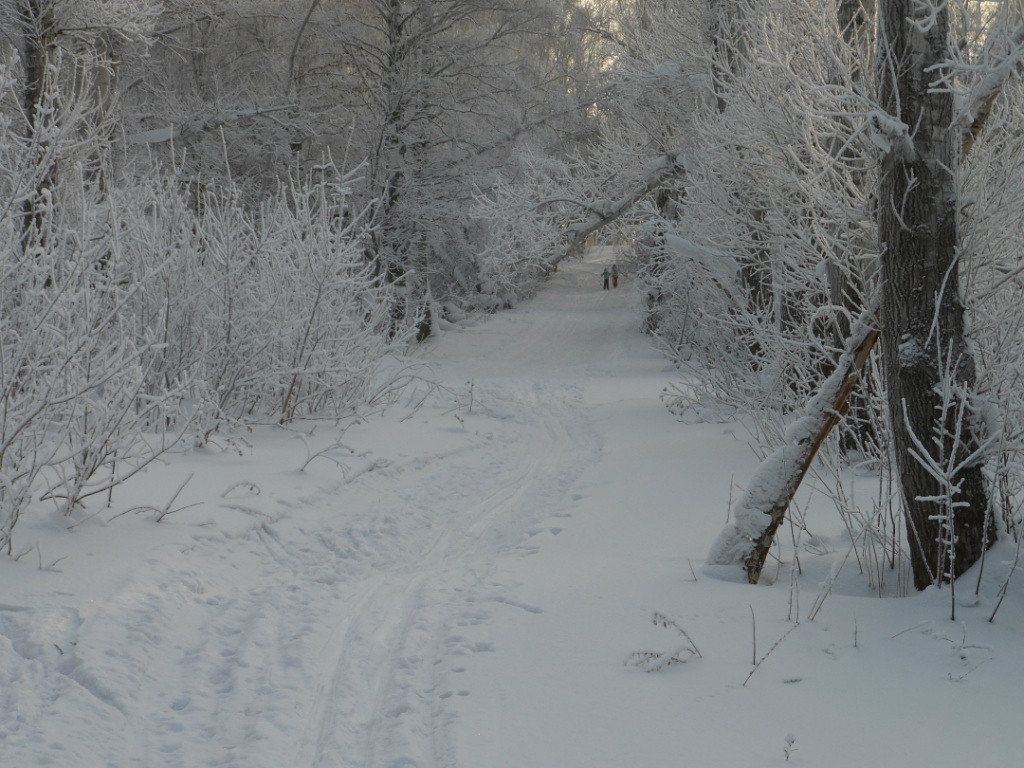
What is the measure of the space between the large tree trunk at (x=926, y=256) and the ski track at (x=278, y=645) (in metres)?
2.10

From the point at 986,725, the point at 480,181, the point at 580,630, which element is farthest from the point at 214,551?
the point at 480,181

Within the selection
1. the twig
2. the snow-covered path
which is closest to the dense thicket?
the snow-covered path

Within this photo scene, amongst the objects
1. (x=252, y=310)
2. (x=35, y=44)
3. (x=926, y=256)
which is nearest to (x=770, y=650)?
(x=926, y=256)

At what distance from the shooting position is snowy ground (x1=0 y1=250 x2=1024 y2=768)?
2.60m

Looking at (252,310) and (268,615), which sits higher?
(252,310)

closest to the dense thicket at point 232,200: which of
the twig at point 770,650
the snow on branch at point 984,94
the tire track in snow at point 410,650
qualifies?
the tire track in snow at point 410,650

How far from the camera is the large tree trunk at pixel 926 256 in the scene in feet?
12.0

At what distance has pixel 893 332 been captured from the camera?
3822 mm

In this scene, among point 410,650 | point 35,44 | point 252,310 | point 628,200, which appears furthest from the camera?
point 628,200

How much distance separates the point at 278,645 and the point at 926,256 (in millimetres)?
3510

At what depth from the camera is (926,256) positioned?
3707 millimetres

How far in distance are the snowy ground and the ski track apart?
0.04 ft

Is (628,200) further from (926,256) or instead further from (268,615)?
(268,615)

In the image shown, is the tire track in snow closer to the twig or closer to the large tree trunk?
the twig
